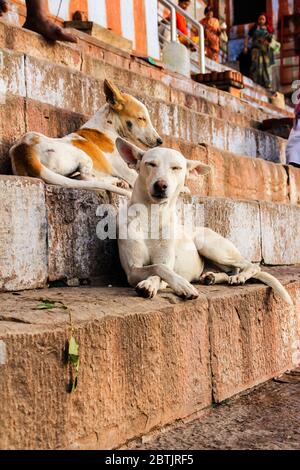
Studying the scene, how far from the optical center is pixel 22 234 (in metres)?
3.97

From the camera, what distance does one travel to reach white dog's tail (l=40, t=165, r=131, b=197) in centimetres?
457

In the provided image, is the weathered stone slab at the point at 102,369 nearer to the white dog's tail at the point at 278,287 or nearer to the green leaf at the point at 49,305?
the green leaf at the point at 49,305

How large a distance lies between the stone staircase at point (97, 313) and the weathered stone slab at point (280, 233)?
0.02m

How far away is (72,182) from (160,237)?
76 cm

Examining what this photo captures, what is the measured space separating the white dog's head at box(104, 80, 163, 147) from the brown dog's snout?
1.68 metres

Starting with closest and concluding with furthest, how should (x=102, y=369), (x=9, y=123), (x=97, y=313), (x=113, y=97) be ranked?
(x=102, y=369)
(x=97, y=313)
(x=9, y=123)
(x=113, y=97)

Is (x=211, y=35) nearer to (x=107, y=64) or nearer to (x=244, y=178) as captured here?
(x=107, y=64)

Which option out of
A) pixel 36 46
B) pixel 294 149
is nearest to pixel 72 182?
pixel 36 46

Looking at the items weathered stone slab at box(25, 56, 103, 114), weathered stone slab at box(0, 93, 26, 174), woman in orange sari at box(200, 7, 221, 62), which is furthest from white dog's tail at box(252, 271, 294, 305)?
woman in orange sari at box(200, 7, 221, 62)

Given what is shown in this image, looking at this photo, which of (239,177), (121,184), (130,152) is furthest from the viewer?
(239,177)

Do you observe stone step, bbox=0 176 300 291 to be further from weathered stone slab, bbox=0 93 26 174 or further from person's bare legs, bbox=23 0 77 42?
person's bare legs, bbox=23 0 77 42

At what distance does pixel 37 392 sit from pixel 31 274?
1395 mm

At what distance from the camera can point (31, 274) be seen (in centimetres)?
400
